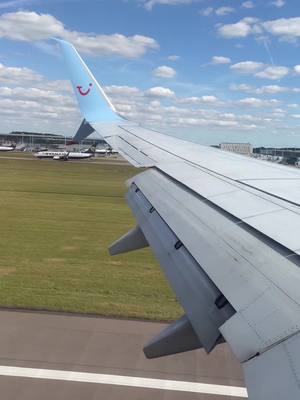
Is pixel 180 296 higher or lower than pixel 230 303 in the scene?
lower

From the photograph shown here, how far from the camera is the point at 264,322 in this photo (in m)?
1.89

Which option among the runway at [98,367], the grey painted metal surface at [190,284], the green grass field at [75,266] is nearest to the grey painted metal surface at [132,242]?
the grey painted metal surface at [190,284]

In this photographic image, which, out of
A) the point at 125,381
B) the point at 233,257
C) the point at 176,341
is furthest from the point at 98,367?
the point at 233,257

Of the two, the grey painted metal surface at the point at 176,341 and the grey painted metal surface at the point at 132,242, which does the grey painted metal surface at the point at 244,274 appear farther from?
the grey painted metal surface at the point at 132,242

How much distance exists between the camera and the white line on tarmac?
18.7 feet

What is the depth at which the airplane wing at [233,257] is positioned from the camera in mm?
1765

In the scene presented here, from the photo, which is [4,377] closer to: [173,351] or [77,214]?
[173,351]

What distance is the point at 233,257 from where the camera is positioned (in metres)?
2.62

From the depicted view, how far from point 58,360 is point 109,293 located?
9.79 feet

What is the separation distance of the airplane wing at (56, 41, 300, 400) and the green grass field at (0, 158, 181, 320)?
13.0 ft

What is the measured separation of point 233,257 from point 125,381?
394 centimetres

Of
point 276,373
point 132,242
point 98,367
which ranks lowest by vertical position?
point 98,367

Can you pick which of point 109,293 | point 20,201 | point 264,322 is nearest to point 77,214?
point 20,201

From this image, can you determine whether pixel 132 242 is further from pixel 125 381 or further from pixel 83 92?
pixel 83 92
